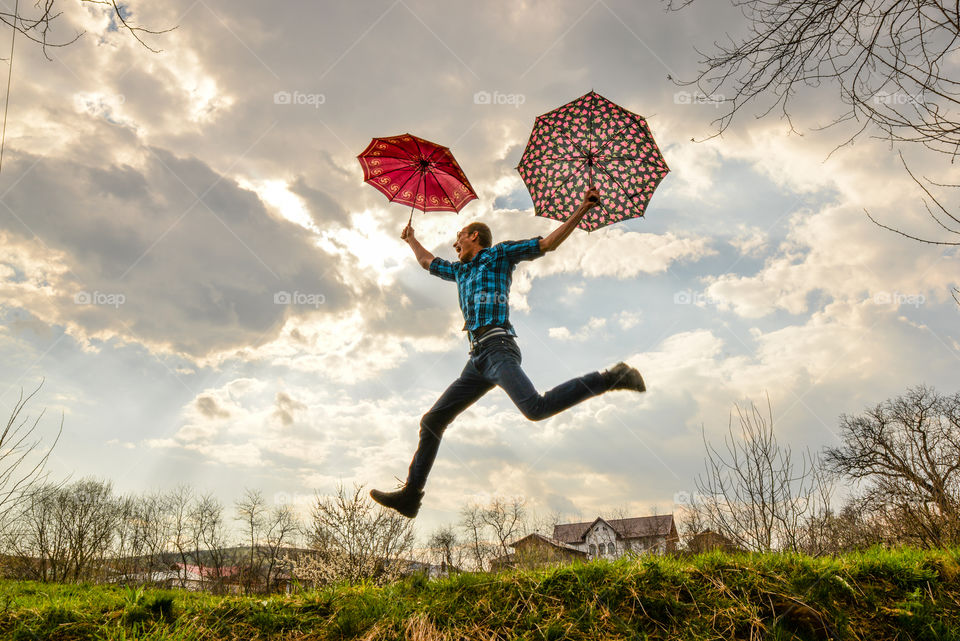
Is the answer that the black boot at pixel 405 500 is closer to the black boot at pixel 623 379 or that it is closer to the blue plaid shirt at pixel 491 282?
the blue plaid shirt at pixel 491 282

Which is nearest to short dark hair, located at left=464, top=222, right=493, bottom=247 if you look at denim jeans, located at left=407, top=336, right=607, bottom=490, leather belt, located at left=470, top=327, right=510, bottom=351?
leather belt, located at left=470, top=327, right=510, bottom=351

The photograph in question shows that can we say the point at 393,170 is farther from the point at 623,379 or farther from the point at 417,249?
the point at 623,379

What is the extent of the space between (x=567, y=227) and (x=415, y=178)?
1.84 metres

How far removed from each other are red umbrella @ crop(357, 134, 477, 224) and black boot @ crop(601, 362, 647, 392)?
7.85 feet

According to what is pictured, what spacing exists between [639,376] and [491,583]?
1.69 metres

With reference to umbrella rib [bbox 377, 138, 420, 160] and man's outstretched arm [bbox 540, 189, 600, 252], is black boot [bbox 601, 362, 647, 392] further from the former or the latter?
umbrella rib [bbox 377, 138, 420, 160]

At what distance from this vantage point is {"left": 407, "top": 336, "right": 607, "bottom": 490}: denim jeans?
3566 mm

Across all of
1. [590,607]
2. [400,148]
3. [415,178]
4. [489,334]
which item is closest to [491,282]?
[489,334]

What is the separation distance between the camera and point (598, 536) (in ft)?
251

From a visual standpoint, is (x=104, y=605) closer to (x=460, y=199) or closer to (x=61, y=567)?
(x=460, y=199)

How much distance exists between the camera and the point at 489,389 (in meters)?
3.91

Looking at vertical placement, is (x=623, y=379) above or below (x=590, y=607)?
above

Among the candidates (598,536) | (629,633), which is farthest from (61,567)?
(598,536)

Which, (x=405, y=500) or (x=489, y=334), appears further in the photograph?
(x=405, y=500)
